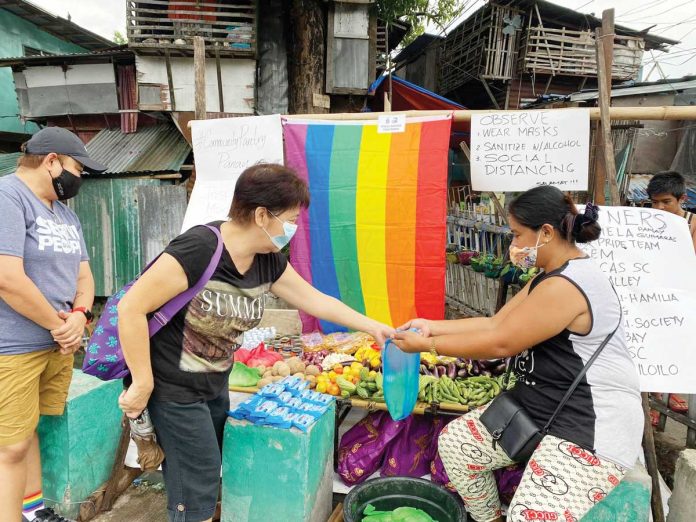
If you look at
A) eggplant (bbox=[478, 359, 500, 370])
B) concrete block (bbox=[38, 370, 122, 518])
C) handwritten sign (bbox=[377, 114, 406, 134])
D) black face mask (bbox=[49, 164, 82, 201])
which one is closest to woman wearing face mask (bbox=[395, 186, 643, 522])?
eggplant (bbox=[478, 359, 500, 370])

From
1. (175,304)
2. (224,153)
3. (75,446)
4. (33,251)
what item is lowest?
(75,446)

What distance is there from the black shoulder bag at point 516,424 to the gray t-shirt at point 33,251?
95.7 inches

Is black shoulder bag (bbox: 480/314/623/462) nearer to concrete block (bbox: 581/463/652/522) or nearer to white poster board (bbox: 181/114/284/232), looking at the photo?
concrete block (bbox: 581/463/652/522)

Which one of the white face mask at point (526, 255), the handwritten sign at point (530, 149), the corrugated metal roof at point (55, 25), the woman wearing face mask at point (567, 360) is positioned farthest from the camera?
the corrugated metal roof at point (55, 25)

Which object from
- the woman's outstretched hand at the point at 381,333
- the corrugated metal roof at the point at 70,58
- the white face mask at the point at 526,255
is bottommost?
the woman's outstretched hand at the point at 381,333

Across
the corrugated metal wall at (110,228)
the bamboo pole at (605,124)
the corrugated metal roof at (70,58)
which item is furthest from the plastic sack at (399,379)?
the corrugated metal roof at (70,58)

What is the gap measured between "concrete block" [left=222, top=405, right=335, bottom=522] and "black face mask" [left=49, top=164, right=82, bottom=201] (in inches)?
62.9

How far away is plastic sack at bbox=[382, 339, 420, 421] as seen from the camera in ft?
9.09

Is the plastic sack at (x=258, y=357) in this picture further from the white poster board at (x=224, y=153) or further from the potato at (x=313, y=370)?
the white poster board at (x=224, y=153)

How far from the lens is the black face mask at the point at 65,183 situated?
261cm

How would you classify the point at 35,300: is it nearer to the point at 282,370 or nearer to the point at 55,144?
the point at 55,144

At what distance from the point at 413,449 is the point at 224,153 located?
9.29 feet

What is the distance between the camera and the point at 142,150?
29.7ft

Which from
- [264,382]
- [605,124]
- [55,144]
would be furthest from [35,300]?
[605,124]
